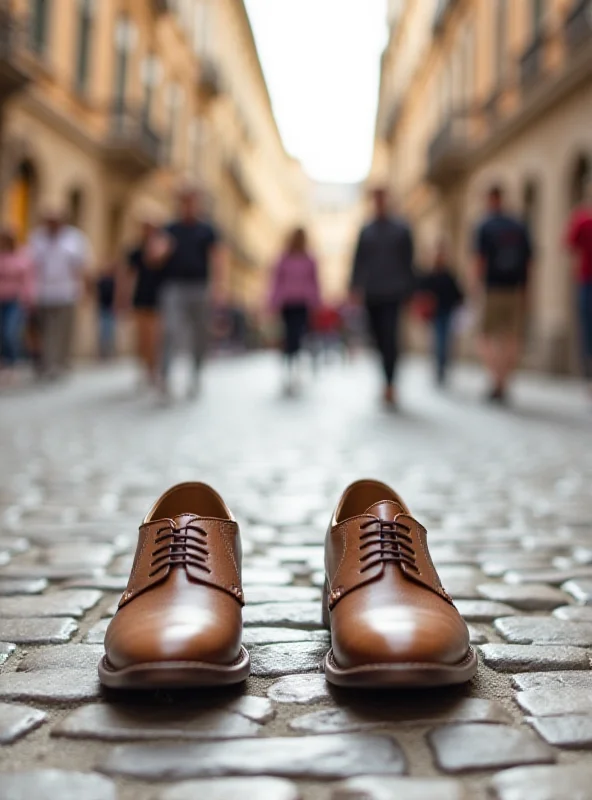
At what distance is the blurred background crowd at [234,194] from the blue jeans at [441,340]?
0.03 m

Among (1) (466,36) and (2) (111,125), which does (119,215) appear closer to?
(2) (111,125)

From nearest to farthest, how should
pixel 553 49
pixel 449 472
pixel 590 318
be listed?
pixel 449 472, pixel 590 318, pixel 553 49

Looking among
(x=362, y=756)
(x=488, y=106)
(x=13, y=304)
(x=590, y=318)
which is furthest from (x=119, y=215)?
(x=362, y=756)

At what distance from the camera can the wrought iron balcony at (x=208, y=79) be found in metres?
32.0

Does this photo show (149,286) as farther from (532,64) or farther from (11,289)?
(532,64)

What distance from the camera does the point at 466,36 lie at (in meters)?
25.3

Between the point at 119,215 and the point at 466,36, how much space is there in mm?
10775

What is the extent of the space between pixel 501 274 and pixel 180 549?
8144 mm

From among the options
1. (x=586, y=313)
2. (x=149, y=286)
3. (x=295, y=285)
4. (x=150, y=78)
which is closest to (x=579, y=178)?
(x=295, y=285)

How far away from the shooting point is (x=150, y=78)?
25.4 m

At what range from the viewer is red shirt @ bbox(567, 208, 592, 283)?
28.8 feet

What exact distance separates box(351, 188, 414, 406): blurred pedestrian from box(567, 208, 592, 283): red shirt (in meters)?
1.59

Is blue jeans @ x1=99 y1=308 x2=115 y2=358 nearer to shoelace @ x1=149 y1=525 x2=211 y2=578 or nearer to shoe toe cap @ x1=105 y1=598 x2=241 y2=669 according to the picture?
shoelace @ x1=149 y1=525 x2=211 y2=578

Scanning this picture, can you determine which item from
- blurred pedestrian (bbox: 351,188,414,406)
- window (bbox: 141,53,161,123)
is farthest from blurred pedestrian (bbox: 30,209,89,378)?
window (bbox: 141,53,161,123)
